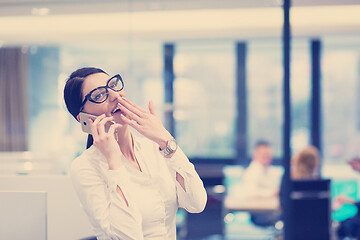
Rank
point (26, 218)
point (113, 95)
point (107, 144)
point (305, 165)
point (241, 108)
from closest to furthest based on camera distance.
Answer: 1. point (107, 144)
2. point (113, 95)
3. point (26, 218)
4. point (305, 165)
5. point (241, 108)

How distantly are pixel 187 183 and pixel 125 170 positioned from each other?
24 cm

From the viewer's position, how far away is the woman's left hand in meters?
1.45

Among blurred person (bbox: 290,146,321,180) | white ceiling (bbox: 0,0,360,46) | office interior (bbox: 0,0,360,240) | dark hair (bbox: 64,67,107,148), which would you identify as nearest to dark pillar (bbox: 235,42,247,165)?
office interior (bbox: 0,0,360,240)

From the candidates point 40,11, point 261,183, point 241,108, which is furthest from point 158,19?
point 261,183

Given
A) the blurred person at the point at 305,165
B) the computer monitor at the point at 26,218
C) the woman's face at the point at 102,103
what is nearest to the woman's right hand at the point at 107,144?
the woman's face at the point at 102,103

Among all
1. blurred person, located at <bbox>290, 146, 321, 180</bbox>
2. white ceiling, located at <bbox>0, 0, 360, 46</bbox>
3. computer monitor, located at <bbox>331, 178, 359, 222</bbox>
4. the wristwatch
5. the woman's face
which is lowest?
computer monitor, located at <bbox>331, 178, 359, 222</bbox>

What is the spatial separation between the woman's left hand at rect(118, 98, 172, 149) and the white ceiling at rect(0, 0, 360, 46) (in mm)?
3212

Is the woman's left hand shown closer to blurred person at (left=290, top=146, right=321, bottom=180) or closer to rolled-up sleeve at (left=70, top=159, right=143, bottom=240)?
rolled-up sleeve at (left=70, top=159, right=143, bottom=240)

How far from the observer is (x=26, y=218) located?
1957 mm

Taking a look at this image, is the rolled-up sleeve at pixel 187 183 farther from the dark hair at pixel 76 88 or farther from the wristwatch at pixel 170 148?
the dark hair at pixel 76 88

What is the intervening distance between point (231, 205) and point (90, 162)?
316 cm

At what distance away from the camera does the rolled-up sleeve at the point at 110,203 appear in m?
1.41

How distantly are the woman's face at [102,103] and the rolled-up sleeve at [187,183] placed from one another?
9.5 inches

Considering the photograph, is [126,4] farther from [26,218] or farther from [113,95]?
[113,95]
